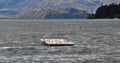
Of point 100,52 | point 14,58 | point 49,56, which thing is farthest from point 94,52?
point 14,58

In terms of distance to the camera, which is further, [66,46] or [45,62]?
[66,46]

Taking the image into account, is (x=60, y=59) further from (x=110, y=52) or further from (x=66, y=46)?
(x=66, y=46)

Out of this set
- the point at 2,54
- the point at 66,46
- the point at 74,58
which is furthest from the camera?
the point at 66,46

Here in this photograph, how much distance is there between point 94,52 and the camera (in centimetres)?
9306

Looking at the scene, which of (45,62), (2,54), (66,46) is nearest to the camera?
(45,62)

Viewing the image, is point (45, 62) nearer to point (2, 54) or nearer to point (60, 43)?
point (2, 54)

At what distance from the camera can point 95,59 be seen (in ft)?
263

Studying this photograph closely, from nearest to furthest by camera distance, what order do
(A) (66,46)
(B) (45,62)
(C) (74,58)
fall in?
1. (B) (45,62)
2. (C) (74,58)
3. (A) (66,46)

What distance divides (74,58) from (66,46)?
2743cm

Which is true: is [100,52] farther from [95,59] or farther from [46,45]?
[46,45]

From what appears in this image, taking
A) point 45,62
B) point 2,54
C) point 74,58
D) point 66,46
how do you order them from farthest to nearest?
point 66,46
point 2,54
point 74,58
point 45,62

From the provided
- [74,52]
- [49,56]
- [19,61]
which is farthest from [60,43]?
[19,61]

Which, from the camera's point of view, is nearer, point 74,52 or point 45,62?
point 45,62

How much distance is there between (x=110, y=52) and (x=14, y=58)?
2215 centimetres
